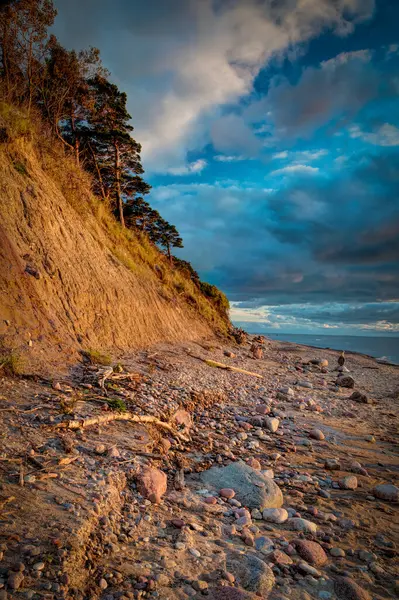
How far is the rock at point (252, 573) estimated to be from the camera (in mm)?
2945

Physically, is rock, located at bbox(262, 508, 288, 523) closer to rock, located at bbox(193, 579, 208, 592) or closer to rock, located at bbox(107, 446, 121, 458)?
rock, located at bbox(193, 579, 208, 592)

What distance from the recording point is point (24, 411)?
5.01 meters

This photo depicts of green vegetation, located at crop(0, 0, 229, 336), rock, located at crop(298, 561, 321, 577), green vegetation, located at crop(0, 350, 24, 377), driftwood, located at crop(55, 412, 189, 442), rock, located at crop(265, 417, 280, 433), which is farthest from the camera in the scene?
green vegetation, located at crop(0, 0, 229, 336)

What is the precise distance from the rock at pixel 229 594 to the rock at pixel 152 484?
1.42 m

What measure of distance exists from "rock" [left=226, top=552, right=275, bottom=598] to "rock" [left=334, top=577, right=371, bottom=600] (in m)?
0.71

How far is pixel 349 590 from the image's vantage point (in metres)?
3.09

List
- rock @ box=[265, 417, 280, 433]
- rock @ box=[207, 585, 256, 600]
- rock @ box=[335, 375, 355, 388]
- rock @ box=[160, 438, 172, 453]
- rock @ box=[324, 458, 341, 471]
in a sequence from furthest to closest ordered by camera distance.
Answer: rock @ box=[335, 375, 355, 388]
rock @ box=[265, 417, 280, 433]
rock @ box=[324, 458, 341, 471]
rock @ box=[160, 438, 172, 453]
rock @ box=[207, 585, 256, 600]

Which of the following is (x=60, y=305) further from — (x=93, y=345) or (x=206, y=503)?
(x=206, y=503)

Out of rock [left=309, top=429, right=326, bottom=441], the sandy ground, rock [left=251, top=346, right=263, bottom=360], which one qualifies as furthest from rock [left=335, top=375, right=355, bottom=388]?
rock [left=309, top=429, right=326, bottom=441]

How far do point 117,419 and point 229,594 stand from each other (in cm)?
364

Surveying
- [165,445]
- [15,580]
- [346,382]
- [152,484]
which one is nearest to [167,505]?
[152,484]

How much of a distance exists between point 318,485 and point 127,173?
2260cm

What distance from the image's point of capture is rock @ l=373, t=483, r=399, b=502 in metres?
5.05

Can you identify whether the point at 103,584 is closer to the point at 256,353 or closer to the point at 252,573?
the point at 252,573
